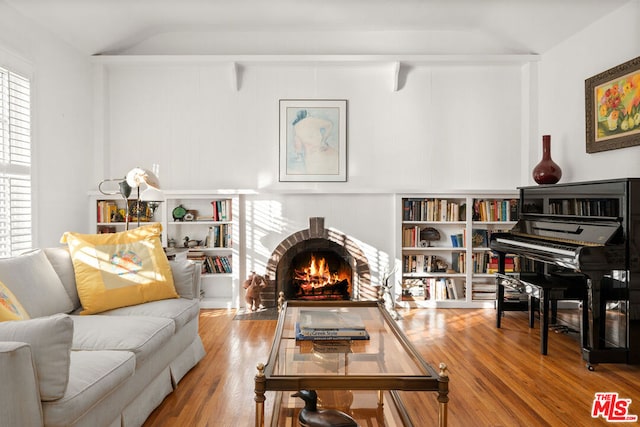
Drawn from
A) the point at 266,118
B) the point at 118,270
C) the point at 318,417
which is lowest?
the point at 318,417

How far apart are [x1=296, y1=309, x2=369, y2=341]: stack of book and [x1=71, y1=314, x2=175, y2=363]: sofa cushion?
0.78m

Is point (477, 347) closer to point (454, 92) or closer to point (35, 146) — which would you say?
point (454, 92)

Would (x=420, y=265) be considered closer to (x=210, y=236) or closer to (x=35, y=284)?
(x=210, y=236)

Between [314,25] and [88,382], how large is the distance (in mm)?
4150

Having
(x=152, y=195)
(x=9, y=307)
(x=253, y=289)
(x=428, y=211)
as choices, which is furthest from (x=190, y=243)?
(x=9, y=307)

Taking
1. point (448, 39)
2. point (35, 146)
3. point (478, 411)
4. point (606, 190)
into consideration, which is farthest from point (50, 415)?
point (448, 39)

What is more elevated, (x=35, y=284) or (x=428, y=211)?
(x=428, y=211)

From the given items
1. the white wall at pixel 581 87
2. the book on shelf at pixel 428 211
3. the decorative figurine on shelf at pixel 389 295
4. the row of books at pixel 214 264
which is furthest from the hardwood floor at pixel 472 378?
the white wall at pixel 581 87

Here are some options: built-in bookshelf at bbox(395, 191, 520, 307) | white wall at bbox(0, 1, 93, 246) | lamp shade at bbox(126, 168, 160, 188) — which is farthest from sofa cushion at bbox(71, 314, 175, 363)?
built-in bookshelf at bbox(395, 191, 520, 307)

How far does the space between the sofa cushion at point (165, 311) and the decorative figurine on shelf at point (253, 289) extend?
64.4 inches

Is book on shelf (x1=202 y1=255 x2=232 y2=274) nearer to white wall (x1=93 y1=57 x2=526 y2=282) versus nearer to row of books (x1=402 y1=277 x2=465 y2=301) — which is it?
white wall (x1=93 y1=57 x2=526 y2=282)

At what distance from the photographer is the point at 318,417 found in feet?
6.37

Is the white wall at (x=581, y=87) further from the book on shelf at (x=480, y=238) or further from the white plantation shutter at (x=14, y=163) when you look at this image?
the white plantation shutter at (x=14, y=163)

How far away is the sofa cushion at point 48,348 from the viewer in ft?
5.08
